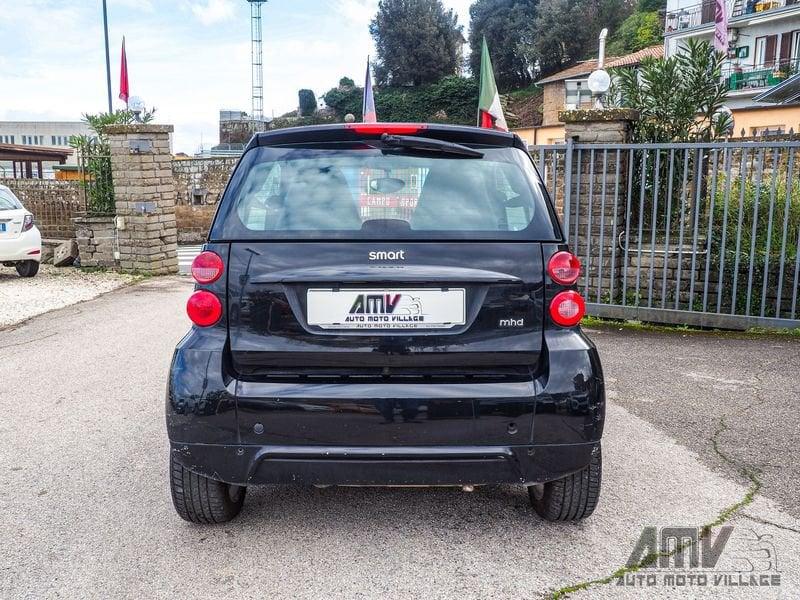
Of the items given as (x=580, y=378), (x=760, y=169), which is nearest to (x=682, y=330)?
(x=760, y=169)

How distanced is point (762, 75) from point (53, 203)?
4242cm

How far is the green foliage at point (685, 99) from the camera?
8.34 meters

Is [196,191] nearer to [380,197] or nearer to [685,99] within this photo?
[685,99]

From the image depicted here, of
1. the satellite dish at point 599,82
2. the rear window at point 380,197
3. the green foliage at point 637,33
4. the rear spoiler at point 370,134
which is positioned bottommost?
the rear window at point 380,197

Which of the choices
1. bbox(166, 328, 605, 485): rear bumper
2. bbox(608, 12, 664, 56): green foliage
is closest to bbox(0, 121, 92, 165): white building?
bbox(608, 12, 664, 56): green foliage

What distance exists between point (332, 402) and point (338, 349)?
7.8 inches

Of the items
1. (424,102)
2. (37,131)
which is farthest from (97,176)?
(37,131)

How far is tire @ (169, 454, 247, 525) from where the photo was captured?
3.09 meters

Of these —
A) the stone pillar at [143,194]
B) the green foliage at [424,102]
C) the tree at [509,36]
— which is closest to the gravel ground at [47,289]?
the stone pillar at [143,194]

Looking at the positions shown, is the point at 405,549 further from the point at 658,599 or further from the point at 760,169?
the point at 760,169

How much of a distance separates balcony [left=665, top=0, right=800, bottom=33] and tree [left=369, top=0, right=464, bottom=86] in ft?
86.9

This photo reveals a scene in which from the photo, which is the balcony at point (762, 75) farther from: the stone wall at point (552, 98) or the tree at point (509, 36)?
the tree at point (509, 36)

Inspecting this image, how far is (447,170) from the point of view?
3.09 metres

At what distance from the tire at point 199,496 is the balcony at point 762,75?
46.5 metres
